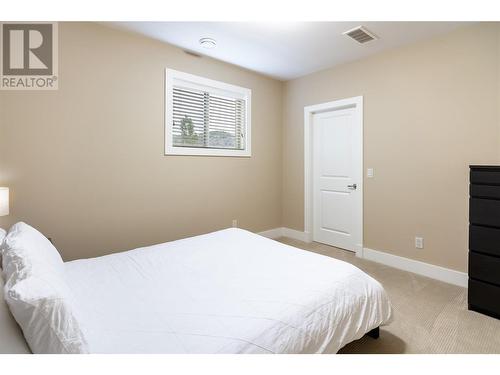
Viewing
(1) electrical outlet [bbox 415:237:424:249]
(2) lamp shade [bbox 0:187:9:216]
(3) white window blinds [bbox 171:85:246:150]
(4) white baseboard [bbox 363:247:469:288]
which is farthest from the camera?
(3) white window blinds [bbox 171:85:246:150]

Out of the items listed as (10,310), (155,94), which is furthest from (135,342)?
(155,94)

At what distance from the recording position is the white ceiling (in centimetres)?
260

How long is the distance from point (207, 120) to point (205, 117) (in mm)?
49

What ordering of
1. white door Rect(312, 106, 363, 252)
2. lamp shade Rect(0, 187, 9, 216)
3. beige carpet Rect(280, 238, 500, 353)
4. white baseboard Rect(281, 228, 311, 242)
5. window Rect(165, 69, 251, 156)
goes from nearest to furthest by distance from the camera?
beige carpet Rect(280, 238, 500, 353), lamp shade Rect(0, 187, 9, 216), window Rect(165, 69, 251, 156), white door Rect(312, 106, 363, 252), white baseboard Rect(281, 228, 311, 242)

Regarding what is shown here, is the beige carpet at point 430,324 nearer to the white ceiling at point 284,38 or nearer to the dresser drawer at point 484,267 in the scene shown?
the dresser drawer at point 484,267

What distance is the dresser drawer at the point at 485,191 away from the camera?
2.03 meters

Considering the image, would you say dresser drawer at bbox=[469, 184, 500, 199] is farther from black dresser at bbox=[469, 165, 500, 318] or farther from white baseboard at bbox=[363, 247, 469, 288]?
white baseboard at bbox=[363, 247, 469, 288]

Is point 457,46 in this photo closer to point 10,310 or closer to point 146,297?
point 146,297

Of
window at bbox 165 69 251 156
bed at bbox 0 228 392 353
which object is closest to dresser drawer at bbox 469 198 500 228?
bed at bbox 0 228 392 353

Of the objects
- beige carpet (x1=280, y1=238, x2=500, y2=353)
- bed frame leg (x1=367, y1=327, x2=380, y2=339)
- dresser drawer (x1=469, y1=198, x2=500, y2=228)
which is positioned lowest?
beige carpet (x1=280, y1=238, x2=500, y2=353)

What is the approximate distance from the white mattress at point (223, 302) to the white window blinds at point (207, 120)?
1.82 metres

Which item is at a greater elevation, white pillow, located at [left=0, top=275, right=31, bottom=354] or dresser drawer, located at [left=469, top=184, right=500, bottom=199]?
dresser drawer, located at [left=469, top=184, right=500, bottom=199]

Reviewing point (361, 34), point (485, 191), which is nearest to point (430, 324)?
point (485, 191)

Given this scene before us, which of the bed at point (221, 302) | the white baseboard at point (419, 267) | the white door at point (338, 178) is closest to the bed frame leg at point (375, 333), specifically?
the bed at point (221, 302)
